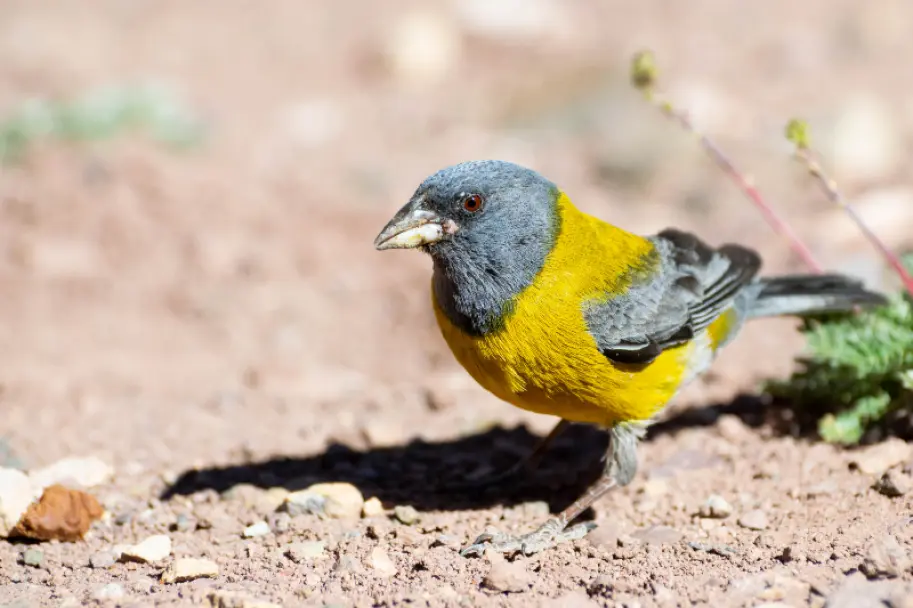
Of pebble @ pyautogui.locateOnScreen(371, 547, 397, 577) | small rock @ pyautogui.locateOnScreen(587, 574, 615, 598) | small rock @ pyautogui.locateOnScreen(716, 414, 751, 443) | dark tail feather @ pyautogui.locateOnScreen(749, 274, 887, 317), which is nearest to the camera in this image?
small rock @ pyautogui.locateOnScreen(587, 574, 615, 598)

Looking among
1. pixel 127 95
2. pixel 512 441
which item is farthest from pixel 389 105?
pixel 512 441

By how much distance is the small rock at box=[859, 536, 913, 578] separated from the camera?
365cm

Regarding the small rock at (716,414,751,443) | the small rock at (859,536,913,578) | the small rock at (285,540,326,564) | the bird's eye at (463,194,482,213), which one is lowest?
the small rock at (285,540,326,564)

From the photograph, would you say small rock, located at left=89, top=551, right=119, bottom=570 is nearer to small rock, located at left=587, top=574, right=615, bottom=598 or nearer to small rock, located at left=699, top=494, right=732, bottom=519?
small rock, located at left=587, top=574, right=615, bottom=598

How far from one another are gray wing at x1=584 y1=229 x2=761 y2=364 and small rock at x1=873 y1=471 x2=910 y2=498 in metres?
1.09

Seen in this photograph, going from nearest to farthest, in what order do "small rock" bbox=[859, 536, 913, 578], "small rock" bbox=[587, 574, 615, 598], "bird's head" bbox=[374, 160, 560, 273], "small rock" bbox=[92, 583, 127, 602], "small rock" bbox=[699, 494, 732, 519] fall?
"small rock" bbox=[859, 536, 913, 578] < "small rock" bbox=[587, 574, 615, 598] < "small rock" bbox=[92, 583, 127, 602] < "bird's head" bbox=[374, 160, 560, 273] < "small rock" bbox=[699, 494, 732, 519]

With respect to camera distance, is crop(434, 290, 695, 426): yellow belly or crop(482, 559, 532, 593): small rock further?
crop(434, 290, 695, 426): yellow belly

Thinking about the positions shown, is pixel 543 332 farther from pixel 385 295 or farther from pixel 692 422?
pixel 385 295

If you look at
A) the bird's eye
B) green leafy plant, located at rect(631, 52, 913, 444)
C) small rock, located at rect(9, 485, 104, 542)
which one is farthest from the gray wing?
small rock, located at rect(9, 485, 104, 542)

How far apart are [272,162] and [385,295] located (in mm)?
2503

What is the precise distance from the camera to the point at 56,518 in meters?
4.55

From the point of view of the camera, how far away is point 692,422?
5855 mm

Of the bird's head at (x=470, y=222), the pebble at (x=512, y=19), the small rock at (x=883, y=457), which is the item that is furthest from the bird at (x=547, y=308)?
the pebble at (x=512, y=19)

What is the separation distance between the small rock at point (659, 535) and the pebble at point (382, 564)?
1.09 metres
